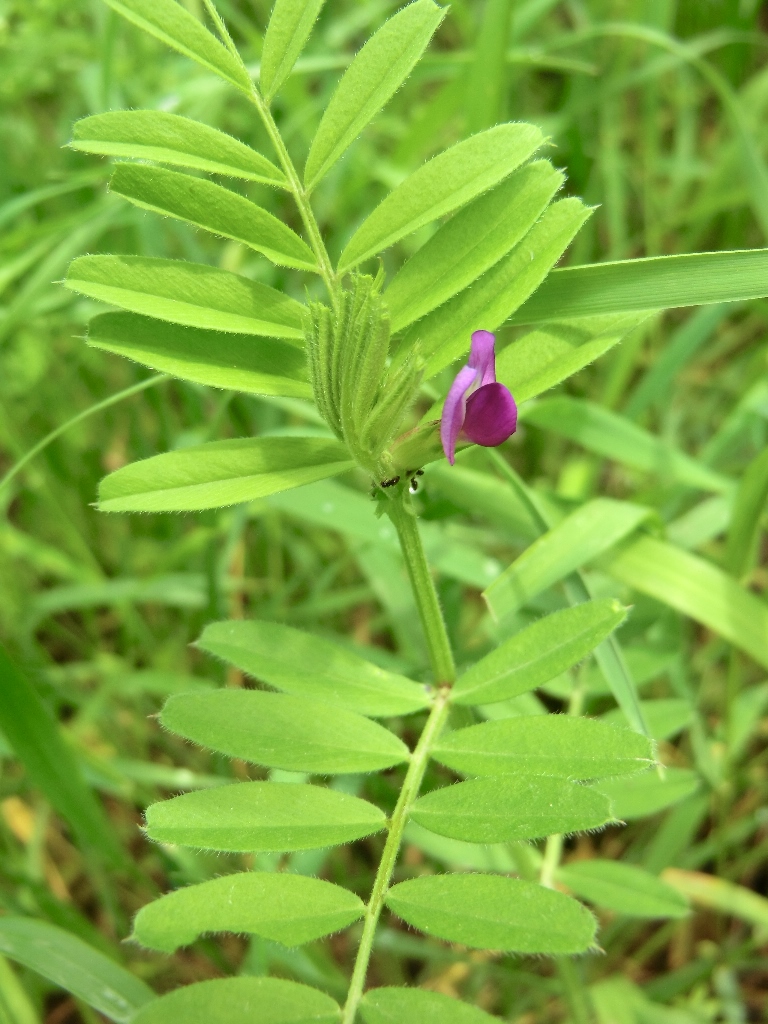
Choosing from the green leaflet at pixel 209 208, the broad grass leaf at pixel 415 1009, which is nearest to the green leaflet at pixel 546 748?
the broad grass leaf at pixel 415 1009

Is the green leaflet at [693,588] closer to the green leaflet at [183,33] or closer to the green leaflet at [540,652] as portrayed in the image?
the green leaflet at [540,652]

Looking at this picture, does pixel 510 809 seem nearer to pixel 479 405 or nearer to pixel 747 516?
pixel 479 405

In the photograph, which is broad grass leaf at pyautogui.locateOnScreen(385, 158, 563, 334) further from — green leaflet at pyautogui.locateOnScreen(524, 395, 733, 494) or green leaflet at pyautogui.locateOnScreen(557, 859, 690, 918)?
green leaflet at pyautogui.locateOnScreen(557, 859, 690, 918)

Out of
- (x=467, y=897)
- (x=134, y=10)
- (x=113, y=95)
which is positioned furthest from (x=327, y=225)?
(x=467, y=897)

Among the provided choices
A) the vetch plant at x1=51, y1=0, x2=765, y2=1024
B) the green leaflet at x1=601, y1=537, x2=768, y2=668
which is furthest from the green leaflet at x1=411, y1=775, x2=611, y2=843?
the green leaflet at x1=601, y1=537, x2=768, y2=668

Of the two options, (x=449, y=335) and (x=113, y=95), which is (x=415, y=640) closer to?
(x=449, y=335)

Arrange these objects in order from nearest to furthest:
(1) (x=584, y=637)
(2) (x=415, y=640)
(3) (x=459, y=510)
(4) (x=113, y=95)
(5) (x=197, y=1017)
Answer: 1. (5) (x=197, y=1017)
2. (1) (x=584, y=637)
3. (3) (x=459, y=510)
4. (2) (x=415, y=640)
5. (4) (x=113, y=95)

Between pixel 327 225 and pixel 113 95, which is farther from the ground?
pixel 113 95

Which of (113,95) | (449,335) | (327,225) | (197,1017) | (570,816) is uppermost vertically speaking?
(113,95)
